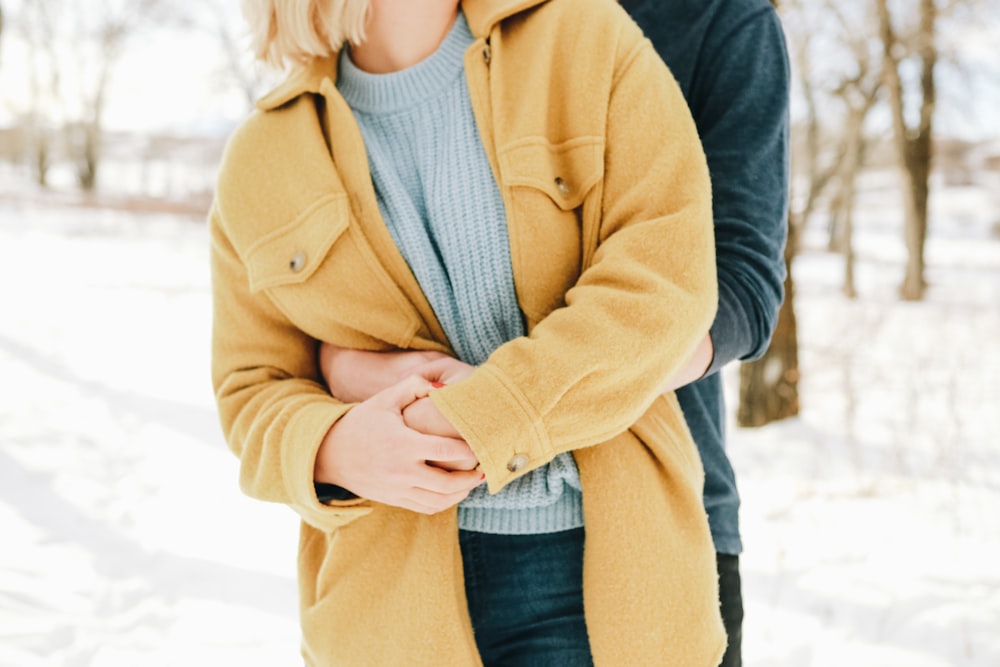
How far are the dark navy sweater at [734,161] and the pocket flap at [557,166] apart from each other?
0.19m

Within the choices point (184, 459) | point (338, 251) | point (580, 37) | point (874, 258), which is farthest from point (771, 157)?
point (874, 258)

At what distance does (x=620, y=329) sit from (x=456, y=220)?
31 cm

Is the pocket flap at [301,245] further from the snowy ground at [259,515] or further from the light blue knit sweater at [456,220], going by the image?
the snowy ground at [259,515]

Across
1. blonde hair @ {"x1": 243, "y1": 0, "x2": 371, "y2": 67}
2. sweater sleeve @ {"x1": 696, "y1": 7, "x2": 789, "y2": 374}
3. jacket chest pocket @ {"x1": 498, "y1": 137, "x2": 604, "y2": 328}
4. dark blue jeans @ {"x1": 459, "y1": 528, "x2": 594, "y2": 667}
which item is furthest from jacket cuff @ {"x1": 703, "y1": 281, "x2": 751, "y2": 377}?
blonde hair @ {"x1": 243, "y1": 0, "x2": 371, "y2": 67}

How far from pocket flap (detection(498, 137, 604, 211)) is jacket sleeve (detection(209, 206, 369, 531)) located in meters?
0.39

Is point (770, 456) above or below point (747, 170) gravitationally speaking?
below

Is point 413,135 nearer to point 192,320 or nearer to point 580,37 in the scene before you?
point 580,37

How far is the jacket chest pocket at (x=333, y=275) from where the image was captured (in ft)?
3.43

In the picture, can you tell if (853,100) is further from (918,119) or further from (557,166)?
(557,166)

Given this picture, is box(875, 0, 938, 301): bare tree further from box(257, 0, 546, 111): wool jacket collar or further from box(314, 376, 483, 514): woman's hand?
box(314, 376, 483, 514): woman's hand

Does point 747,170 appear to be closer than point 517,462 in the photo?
No

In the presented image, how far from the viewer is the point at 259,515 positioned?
3.72 meters

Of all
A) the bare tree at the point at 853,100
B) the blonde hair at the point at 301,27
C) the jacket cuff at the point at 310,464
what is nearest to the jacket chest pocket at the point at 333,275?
the jacket cuff at the point at 310,464

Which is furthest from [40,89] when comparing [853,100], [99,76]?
[853,100]
